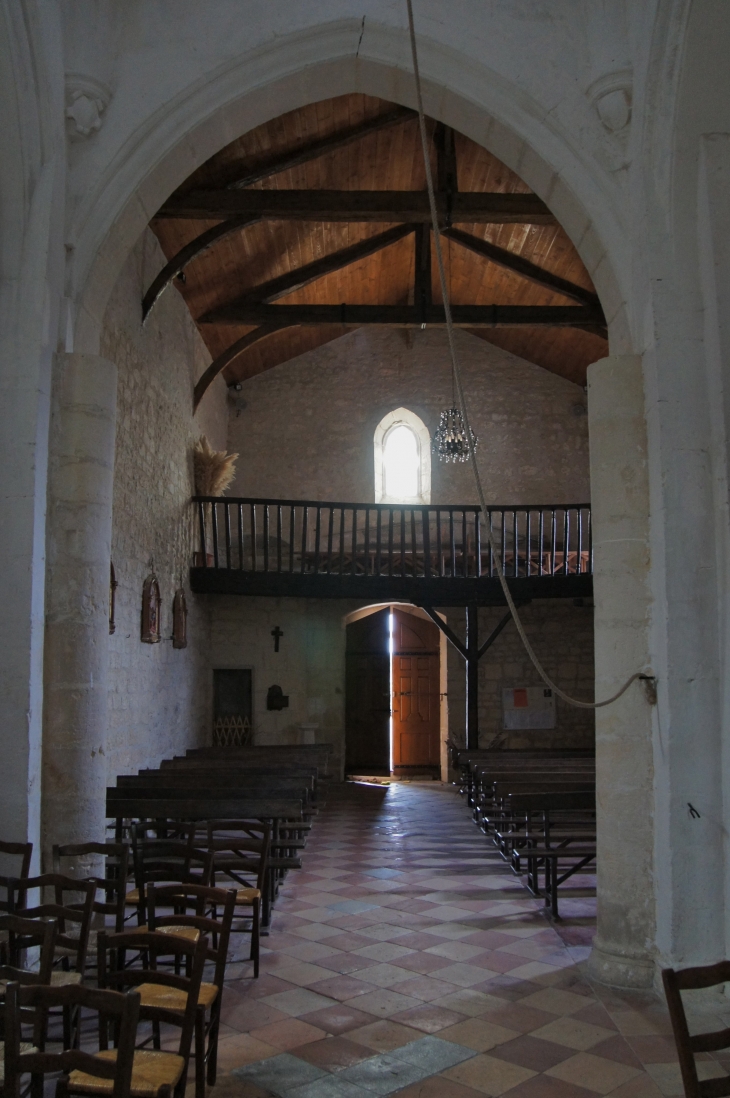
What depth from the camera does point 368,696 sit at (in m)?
14.8

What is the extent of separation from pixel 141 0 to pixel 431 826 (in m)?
7.41

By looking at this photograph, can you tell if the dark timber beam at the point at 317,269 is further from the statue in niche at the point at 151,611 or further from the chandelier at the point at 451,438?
the statue in niche at the point at 151,611

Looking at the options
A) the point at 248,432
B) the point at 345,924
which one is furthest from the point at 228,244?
the point at 345,924

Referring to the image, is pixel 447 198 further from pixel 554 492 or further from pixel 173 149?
pixel 554 492

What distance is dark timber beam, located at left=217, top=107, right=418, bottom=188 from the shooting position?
870 centimetres

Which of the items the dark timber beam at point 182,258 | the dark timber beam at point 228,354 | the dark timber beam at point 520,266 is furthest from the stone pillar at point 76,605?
the dark timber beam at point 520,266

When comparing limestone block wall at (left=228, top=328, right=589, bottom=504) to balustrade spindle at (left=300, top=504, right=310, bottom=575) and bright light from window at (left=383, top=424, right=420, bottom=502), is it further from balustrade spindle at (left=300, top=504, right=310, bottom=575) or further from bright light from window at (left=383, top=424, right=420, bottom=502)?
balustrade spindle at (left=300, top=504, right=310, bottom=575)

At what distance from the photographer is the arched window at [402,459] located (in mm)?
14648

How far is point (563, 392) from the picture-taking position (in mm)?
14773

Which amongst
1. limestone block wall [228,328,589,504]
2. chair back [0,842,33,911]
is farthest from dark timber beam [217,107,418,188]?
chair back [0,842,33,911]

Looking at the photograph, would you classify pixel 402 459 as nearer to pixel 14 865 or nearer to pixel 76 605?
pixel 76 605

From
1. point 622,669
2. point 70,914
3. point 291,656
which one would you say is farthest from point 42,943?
point 291,656

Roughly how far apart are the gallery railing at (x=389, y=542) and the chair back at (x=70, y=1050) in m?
7.76

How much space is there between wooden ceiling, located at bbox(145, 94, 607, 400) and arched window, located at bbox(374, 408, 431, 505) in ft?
5.64
